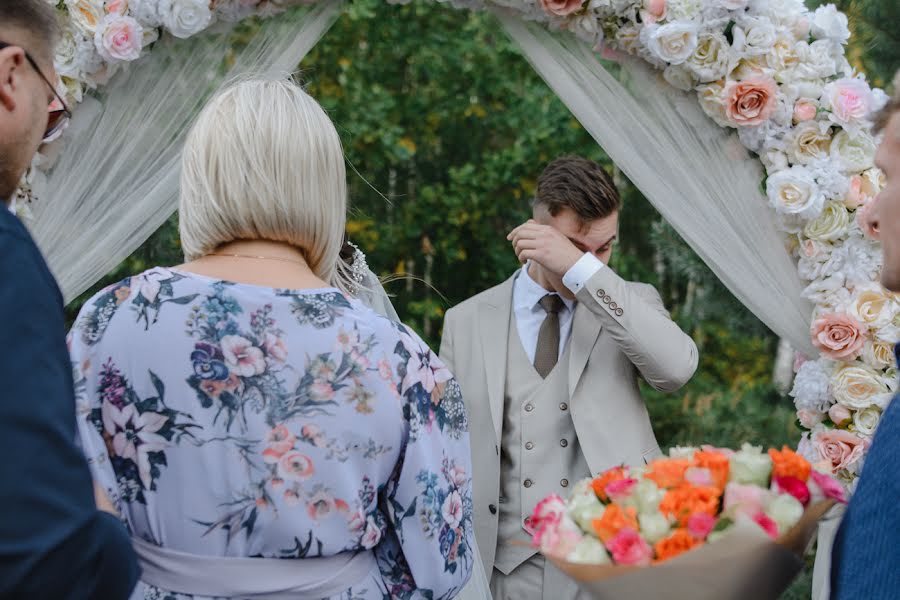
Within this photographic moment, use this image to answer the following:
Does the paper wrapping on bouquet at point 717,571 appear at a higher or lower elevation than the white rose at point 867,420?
higher

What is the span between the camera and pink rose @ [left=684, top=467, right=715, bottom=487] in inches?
65.3

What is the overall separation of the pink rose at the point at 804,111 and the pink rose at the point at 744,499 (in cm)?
190

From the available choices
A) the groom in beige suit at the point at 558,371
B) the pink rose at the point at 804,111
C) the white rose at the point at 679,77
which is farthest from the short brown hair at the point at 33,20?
the pink rose at the point at 804,111

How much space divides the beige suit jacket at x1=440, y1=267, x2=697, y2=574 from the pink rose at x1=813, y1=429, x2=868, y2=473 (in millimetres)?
481

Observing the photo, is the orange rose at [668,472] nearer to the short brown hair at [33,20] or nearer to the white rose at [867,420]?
the short brown hair at [33,20]

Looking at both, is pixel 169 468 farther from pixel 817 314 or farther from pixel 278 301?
pixel 817 314

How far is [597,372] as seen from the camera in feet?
10.6

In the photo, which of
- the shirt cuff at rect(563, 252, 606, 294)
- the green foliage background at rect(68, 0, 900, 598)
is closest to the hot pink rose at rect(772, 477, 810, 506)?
the shirt cuff at rect(563, 252, 606, 294)

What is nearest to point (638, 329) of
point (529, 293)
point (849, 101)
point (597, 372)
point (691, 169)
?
point (597, 372)

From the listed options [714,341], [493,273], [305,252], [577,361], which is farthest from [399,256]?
[305,252]

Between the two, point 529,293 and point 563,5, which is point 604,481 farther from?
point 563,5

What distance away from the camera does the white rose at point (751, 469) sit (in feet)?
5.45

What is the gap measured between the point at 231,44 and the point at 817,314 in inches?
83.4

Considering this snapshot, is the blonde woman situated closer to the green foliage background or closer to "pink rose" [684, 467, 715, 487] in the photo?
"pink rose" [684, 467, 715, 487]
